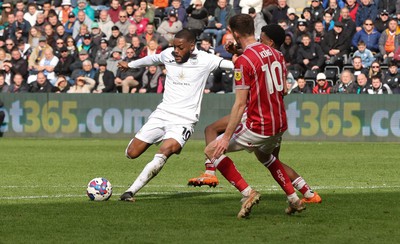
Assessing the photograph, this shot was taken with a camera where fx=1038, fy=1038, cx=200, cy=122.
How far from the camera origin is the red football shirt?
33.3 feet

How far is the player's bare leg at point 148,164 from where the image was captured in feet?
40.1

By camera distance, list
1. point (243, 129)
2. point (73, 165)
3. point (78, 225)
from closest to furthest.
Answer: point (78, 225), point (243, 129), point (73, 165)

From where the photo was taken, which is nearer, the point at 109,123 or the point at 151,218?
the point at 151,218

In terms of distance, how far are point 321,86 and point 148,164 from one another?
14.3 meters

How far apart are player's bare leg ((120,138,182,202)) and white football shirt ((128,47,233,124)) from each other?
356 millimetres

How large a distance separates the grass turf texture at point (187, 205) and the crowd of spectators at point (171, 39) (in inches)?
249

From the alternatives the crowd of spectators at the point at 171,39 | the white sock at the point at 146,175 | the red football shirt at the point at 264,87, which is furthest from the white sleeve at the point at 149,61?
the crowd of spectators at the point at 171,39

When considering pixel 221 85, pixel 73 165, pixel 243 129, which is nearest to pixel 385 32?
pixel 221 85

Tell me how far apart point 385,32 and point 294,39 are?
241 centimetres

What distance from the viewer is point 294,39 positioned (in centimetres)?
2773

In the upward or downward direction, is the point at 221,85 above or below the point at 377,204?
below

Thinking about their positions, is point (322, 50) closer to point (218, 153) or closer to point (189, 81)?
point (189, 81)

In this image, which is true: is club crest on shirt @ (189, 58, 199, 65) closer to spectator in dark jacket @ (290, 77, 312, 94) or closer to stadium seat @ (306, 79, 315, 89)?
spectator in dark jacket @ (290, 77, 312, 94)

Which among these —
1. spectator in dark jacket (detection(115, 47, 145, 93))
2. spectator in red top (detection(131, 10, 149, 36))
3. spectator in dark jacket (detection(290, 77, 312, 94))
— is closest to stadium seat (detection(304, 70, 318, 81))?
spectator in dark jacket (detection(290, 77, 312, 94))
